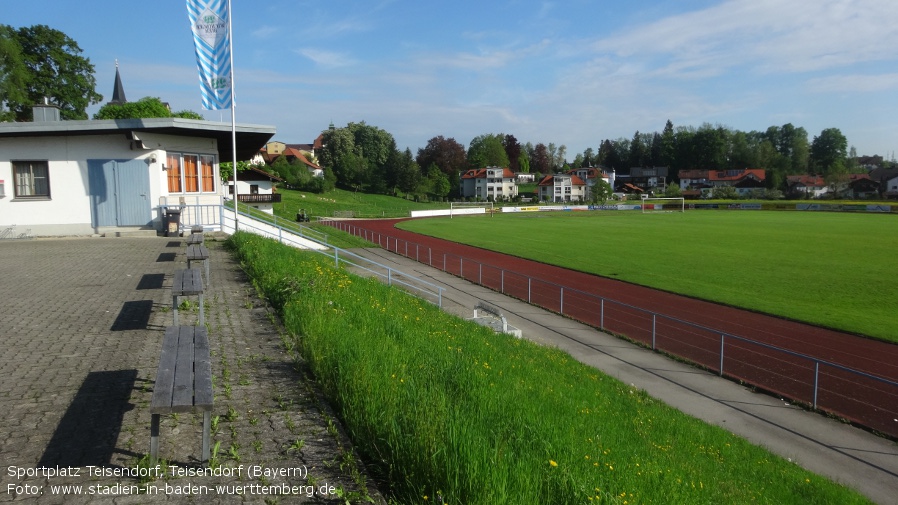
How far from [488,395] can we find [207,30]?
19.6m

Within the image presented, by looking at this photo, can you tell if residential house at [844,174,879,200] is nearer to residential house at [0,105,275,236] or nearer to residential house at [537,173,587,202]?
residential house at [537,173,587,202]

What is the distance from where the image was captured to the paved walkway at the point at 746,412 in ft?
32.2

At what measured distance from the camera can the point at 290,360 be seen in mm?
7230

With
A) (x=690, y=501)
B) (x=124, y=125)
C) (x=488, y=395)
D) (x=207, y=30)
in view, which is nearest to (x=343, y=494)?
(x=488, y=395)

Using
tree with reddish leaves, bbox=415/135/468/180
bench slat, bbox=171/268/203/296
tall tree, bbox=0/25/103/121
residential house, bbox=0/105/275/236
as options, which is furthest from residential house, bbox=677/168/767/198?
bench slat, bbox=171/268/203/296

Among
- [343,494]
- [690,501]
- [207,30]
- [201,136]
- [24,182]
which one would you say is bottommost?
[690,501]

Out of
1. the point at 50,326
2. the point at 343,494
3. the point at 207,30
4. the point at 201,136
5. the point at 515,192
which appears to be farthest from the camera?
the point at 515,192

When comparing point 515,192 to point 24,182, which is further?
point 515,192

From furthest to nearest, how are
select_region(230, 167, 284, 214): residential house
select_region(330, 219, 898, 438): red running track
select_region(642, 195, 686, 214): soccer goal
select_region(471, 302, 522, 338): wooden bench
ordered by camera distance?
select_region(642, 195, 686, 214): soccer goal
select_region(230, 167, 284, 214): residential house
select_region(471, 302, 522, 338): wooden bench
select_region(330, 219, 898, 438): red running track

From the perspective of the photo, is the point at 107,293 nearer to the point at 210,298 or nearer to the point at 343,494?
the point at 210,298

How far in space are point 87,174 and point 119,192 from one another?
1.13 meters

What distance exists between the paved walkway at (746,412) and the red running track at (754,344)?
76 centimetres

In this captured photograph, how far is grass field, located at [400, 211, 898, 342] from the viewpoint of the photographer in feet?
75.4

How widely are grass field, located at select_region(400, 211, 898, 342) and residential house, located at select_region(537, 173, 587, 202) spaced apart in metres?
80.3
